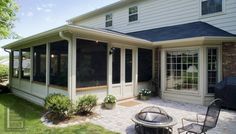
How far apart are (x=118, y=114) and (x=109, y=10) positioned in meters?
9.93

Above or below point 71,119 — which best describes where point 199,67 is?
above

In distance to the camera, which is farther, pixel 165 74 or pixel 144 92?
pixel 165 74

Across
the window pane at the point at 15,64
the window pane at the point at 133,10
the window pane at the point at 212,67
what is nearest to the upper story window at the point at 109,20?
the window pane at the point at 133,10

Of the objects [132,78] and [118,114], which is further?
[132,78]

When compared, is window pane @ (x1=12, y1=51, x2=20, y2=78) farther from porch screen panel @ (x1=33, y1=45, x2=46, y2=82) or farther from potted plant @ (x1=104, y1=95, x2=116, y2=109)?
potted plant @ (x1=104, y1=95, x2=116, y2=109)

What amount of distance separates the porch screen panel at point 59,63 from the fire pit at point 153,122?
325 cm

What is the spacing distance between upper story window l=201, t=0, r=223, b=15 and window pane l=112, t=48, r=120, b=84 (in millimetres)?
5377

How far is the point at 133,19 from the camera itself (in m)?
12.6

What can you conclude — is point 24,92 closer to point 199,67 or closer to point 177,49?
point 177,49

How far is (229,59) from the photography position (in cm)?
767

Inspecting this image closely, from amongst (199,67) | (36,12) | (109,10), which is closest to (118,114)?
(199,67)

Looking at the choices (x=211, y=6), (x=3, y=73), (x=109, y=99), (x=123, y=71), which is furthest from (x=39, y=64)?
(x=3, y=73)

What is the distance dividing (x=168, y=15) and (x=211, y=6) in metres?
2.48

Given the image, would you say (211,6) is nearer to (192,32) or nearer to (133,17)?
(192,32)
